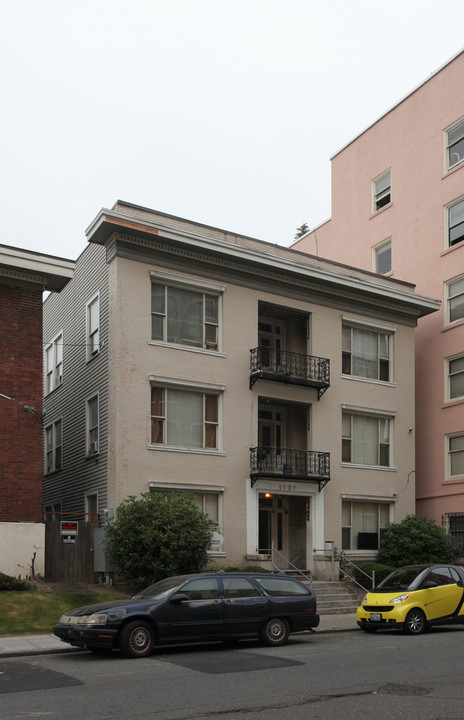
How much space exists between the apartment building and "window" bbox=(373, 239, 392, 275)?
15.7ft

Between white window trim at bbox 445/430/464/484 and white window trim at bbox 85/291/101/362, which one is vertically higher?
white window trim at bbox 85/291/101/362

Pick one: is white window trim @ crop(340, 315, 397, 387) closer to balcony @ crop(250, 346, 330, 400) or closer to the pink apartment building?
the pink apartment building

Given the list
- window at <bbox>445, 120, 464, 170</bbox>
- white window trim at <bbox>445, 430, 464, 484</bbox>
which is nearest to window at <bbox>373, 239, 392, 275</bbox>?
window at <bbox>445, 120, 464, 170</bbox>

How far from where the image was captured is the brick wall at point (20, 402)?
22.0m

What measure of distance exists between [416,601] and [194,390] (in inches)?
416

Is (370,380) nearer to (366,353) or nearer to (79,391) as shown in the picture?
(366,353)

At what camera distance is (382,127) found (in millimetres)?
36812

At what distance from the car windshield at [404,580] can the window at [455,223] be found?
16.9m

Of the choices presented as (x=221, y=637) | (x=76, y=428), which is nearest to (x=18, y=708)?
(x=221, y=637)

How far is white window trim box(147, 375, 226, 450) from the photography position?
2469 cm

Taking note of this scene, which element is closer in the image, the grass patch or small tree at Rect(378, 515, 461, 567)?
the grass patch

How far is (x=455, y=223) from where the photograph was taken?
3216cm

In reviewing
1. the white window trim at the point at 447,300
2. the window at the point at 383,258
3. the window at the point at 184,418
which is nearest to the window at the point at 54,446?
the window at the point at 184,418

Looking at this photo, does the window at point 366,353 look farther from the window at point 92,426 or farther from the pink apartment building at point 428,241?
the window at point 92,426
